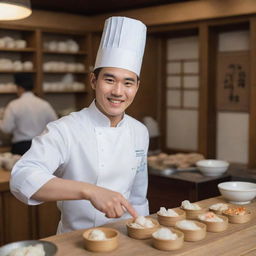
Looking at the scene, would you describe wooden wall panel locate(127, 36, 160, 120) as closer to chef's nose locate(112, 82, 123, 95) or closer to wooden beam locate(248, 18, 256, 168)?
wooden beam locate(248, 18, 256, 168)

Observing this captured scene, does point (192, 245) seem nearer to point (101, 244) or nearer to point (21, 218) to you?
point (101, 244)

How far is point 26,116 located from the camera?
5004mm

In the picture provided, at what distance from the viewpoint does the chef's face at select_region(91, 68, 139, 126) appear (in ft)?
6.16

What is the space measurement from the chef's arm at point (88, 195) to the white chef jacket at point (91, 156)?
0.51ft

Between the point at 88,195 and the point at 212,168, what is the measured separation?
195 cm

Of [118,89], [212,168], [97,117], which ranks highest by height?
[118,89]

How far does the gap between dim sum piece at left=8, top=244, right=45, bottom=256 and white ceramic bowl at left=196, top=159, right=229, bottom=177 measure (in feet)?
6.98

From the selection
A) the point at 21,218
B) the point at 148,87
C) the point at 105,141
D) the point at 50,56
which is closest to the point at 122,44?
the point at 105,141

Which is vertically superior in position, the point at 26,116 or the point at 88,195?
the point at 26,116

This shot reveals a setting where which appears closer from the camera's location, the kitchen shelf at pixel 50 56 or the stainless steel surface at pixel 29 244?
the stainless steel surface at pixel 29 244

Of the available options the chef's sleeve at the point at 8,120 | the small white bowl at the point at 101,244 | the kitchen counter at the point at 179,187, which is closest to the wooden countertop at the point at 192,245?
the small white bowl at the point at 101,244

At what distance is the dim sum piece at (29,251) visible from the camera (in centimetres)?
140

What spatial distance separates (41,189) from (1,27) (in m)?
4.47

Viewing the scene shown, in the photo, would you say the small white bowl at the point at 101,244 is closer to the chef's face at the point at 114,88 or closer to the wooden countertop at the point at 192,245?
the wooden countertop at the point at 192,245
